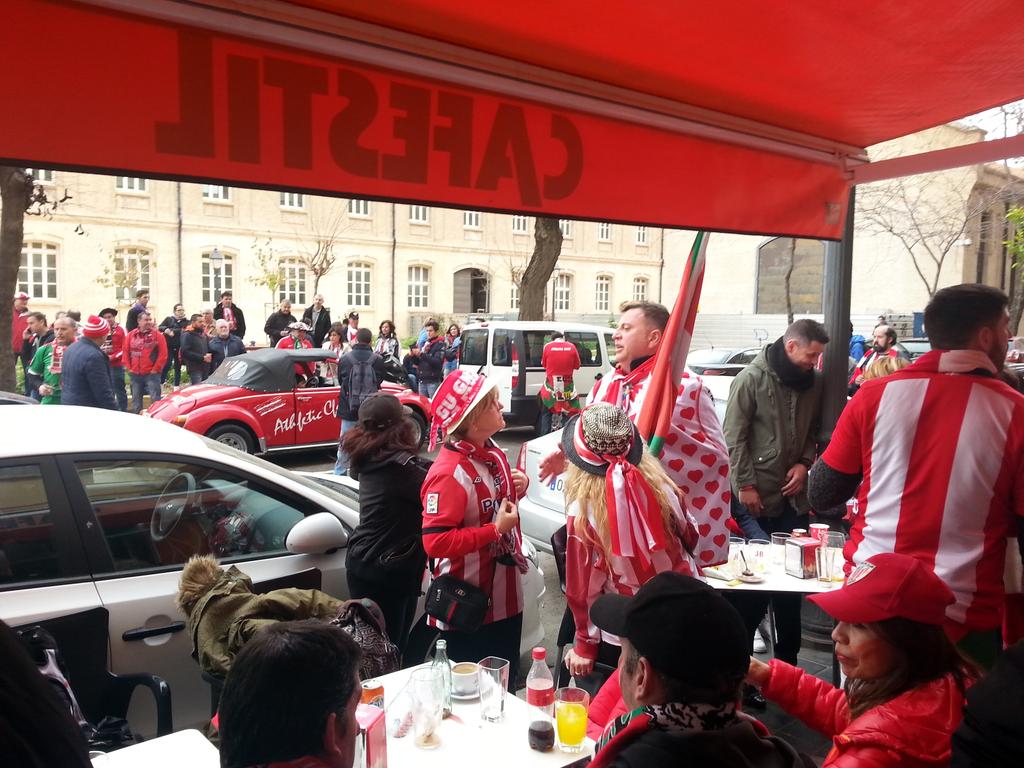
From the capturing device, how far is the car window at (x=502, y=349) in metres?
14.7

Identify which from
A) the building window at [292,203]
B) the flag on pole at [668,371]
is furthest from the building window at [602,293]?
the flag on pole at [668,371]

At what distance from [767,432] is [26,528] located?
13.0 feet

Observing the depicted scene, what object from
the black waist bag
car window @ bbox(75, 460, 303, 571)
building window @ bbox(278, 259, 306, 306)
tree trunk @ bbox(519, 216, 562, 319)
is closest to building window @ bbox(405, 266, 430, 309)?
building window @ bbox(278, 259, 306, 306)

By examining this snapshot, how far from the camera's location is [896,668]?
6.54 feet

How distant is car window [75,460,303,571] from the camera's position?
134 inches

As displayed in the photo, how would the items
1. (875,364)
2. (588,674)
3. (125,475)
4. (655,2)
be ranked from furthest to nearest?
(875,364)
(125,475)
(588,674)
(655,2)

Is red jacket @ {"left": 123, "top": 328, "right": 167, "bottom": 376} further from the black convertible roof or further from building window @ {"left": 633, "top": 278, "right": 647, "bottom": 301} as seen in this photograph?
building window @ {"left": 633, "top": 278, "right": 647, "bottom": 301}

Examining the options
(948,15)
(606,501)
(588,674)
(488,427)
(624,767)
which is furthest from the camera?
(488,427)

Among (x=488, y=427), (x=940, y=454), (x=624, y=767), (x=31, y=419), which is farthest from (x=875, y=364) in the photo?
(x=31, y=419)

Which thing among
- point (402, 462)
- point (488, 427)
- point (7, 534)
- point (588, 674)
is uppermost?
point (488, 427)

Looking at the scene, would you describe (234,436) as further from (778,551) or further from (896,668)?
(896,668)

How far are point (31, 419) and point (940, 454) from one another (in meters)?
3.73

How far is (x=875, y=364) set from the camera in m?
4.96

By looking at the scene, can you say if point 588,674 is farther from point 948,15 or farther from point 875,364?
point 875,364
